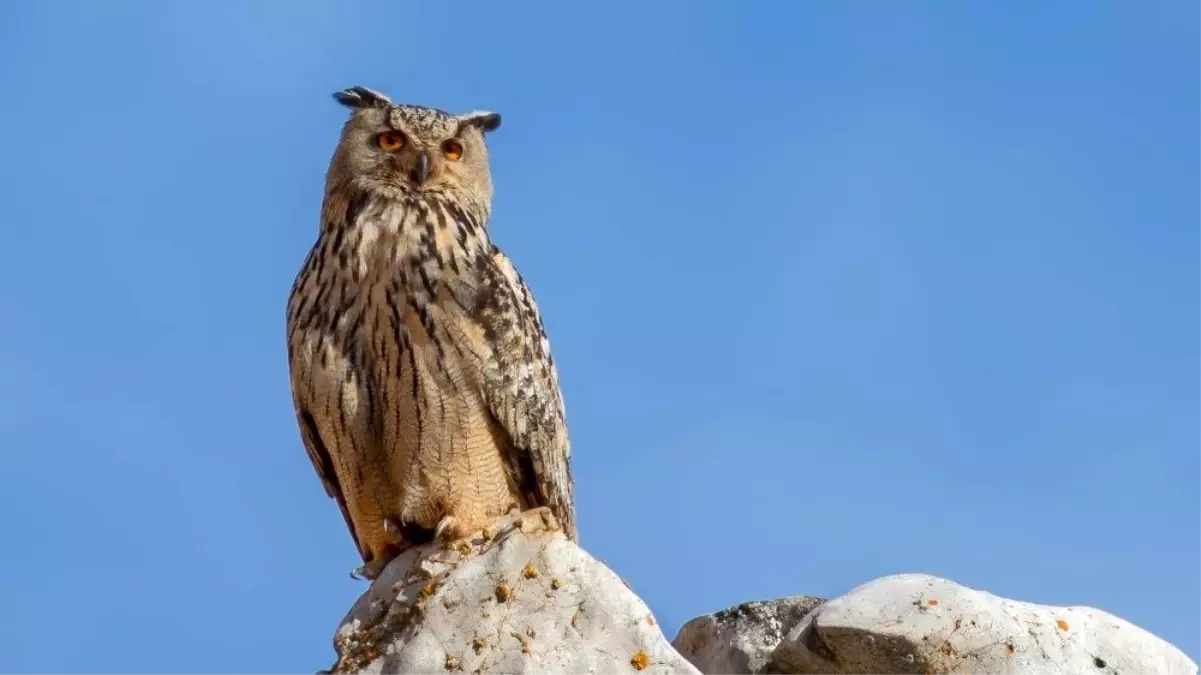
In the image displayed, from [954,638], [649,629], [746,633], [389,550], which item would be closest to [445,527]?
[389,550]

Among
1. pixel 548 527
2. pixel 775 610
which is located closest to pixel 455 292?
pixel 548 527

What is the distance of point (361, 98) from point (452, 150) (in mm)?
411

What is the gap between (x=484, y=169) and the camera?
5.28 metres

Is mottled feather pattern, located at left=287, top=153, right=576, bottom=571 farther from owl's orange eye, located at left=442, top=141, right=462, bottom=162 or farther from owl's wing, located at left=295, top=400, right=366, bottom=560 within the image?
owl's orange eye, located at left=442, top=141, right=462, bottom=162

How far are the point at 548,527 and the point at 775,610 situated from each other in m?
1.36

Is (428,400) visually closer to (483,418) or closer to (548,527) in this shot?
(483,418)

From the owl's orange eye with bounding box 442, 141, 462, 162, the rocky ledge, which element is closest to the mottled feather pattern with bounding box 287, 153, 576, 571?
the owl's orange eye with bounding box 442, 141, 462, 162

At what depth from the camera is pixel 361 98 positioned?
5.33 m

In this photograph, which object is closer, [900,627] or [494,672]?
[494,672]

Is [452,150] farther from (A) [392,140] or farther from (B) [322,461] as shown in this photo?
(B) [322,461]

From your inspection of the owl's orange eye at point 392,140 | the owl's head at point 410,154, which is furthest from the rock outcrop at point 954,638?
the owl's orange eye at point 392,140

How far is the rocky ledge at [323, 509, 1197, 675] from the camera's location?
11.8 ft

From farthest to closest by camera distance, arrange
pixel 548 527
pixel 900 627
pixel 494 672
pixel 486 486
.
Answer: pixel 486 486, pixel 900 627, pixel 548 527, pixel 494 672

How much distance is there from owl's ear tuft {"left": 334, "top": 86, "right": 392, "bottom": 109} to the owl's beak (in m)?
0.29
